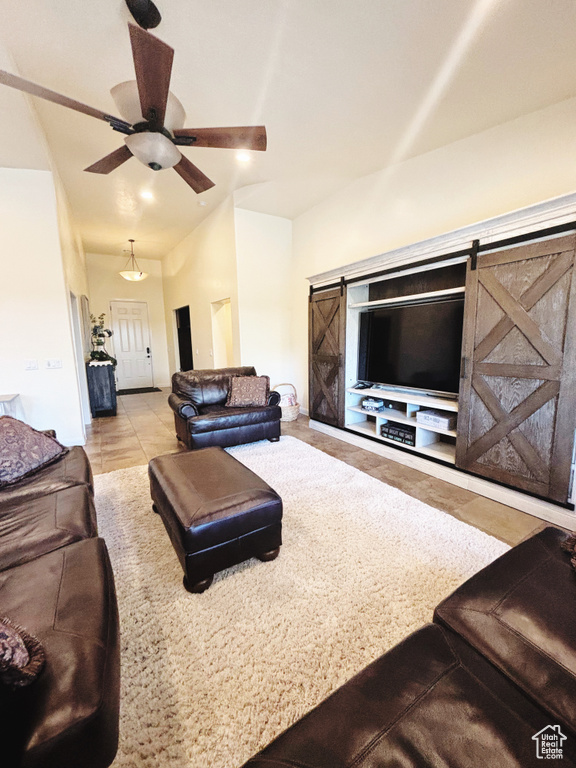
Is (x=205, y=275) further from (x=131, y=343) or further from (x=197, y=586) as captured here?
(x=197, y=586)

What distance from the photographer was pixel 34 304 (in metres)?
3.66

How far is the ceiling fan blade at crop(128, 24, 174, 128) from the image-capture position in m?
1.51

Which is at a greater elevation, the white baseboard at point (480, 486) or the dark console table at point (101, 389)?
the dark console table at point (101, 389)

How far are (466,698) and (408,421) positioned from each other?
2.64 m

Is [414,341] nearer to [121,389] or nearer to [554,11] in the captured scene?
[554,11]

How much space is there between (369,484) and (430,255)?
214 cm

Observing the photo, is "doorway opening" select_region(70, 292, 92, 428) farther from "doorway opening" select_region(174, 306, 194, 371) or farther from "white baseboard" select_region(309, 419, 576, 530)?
"white baseboard" select_region(309, 419, 576, 530)

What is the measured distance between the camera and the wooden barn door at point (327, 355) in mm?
3906

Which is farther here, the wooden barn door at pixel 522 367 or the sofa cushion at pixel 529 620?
the wooden barn door at pixel 522 367

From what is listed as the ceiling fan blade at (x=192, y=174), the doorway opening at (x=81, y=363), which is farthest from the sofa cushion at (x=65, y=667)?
the doorway opening at (x=81, y=363)

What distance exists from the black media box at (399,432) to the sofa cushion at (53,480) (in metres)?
2.81

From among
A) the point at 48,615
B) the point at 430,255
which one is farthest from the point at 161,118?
the point at 48,615

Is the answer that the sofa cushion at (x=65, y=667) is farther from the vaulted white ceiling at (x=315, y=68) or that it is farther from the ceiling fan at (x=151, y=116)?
the vaulted white ceiling at (x=315, y=68)

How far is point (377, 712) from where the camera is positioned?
77 cm
